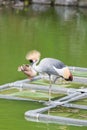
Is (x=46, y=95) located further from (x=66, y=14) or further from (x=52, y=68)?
(x=66, y=14)

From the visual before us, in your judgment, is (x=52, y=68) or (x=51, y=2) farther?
(x=51, y=2)

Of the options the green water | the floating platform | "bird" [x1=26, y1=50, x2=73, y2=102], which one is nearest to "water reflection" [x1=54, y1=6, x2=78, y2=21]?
the green water

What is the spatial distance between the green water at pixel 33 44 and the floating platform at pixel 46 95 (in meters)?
0.10

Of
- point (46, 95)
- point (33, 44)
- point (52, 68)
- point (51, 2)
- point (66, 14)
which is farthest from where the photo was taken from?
point (51, 2)

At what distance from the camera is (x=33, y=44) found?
37.6 ft

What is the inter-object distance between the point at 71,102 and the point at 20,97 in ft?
1.88

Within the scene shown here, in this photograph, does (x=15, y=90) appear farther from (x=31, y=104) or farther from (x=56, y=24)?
(x=56, y=24)

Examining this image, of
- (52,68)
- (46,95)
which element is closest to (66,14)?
(46,95)

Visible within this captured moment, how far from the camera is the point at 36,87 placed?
6898 mm

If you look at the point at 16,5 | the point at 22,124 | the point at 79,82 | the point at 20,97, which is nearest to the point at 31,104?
the point at 20,97

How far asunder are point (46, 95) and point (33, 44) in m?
4.89

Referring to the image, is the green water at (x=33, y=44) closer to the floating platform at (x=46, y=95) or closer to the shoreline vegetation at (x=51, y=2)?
the floating platform at (x=46, y=95)

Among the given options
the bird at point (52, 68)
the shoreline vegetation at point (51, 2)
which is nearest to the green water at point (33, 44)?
the bird at point (52, 68)

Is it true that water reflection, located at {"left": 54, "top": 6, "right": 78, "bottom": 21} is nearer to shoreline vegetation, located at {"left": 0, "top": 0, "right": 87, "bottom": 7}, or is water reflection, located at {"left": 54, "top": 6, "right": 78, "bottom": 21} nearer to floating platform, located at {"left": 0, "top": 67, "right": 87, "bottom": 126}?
shoreline vegetation, located at {"left": 0, "top": 0, "right": 87, "bottom": 7}
